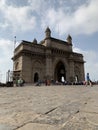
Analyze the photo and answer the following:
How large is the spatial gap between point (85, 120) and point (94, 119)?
0.55ft

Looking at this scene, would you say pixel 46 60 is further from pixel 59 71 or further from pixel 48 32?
pixel 59 71

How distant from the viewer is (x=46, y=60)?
136 ft

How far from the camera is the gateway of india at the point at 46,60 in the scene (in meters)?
38.6

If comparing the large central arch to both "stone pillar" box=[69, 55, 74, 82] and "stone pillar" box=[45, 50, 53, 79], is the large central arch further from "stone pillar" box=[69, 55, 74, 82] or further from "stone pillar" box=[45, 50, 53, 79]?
"stone pillar" box=[45, 50, 53, 79]

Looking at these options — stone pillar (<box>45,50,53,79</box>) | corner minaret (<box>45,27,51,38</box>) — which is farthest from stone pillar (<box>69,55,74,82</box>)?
corner minaret (<box>45,27,51,38</box>)

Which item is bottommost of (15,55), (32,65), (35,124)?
(35,124)

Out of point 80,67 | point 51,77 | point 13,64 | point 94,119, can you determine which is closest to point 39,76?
point 51,77

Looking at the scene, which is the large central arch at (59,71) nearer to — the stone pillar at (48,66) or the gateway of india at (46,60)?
the gateway of india at (46,60)

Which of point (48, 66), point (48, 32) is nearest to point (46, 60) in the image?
point (48, 66)

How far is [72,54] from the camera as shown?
47188 millimetres

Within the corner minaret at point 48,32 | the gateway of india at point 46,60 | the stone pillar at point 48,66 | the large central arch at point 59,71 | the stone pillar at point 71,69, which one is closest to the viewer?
the gateway of india at point 46,60

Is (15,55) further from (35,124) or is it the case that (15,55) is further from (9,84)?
(35,124)

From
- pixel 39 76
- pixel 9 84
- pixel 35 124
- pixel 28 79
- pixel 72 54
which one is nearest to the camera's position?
pixel 35 124

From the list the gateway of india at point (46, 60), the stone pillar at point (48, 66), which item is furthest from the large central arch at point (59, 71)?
the stone pillar at point (48, 66)
